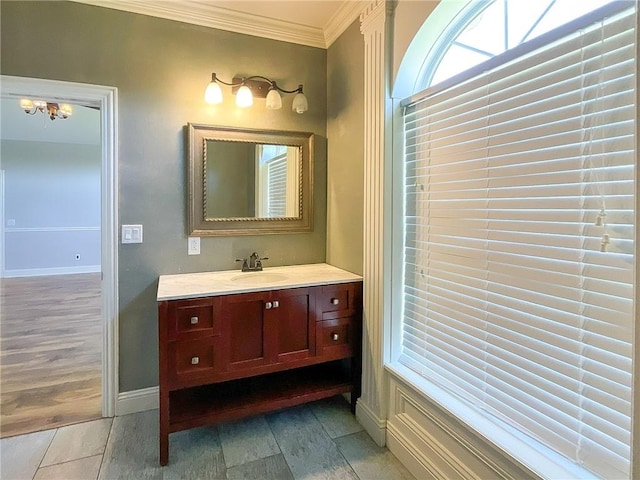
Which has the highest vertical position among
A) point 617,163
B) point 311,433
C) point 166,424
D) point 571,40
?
point 571,40

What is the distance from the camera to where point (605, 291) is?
112 centimetres

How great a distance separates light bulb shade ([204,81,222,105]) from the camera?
234cm

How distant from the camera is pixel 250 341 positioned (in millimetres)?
2027

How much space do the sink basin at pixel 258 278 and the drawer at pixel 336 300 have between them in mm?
283

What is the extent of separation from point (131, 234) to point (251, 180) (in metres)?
0.84

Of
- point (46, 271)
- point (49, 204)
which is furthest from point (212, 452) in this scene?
point (49, 204)

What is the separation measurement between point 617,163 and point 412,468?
5.20 ft

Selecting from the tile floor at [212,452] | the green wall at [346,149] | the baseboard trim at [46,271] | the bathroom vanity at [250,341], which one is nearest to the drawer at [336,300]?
the bathroom vanity at [250,341]

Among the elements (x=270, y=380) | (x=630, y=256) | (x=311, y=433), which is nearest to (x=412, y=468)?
(x=311, y=433)

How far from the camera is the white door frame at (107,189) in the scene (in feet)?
7.00

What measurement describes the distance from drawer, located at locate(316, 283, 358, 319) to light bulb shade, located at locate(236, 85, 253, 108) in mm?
1288

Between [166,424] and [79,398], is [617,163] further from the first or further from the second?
[79,398]

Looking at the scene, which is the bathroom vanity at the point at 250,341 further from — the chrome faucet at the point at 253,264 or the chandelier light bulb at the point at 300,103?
the chandelier light bulb at the point at 300,103

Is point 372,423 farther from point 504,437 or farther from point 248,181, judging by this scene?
point 248,181
